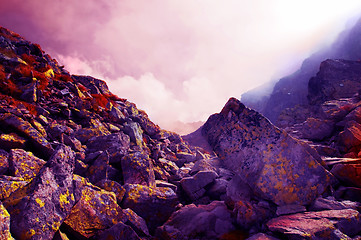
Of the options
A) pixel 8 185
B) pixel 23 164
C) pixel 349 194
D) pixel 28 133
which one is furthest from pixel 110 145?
pixel 349 194

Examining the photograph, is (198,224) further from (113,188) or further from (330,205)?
(330,205)

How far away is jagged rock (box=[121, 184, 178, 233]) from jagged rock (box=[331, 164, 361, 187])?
7.03 meters

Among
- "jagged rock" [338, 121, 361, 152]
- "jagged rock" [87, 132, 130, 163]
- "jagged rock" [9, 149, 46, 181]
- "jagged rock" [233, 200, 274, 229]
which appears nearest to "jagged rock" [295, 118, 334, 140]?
"jagged rock" [338, 121, 361, 152]

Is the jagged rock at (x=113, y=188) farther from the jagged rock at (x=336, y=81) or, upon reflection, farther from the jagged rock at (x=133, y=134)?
the jagged rock at (x=336, y=81)

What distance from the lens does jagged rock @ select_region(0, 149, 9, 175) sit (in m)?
6.40

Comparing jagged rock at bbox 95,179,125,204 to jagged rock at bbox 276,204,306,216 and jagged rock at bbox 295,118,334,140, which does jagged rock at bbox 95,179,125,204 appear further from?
jagged rock at bbox 295,118,334,140

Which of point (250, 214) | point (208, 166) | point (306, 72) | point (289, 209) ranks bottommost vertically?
point (289, 209)

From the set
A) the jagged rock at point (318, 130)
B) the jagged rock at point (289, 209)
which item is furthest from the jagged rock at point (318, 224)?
the jagged rock at point (318, 130)

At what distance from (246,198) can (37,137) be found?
384 inches

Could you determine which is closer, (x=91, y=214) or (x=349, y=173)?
(x=91, y=214)

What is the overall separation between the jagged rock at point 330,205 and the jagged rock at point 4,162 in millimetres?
10776

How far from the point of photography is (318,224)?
524cm

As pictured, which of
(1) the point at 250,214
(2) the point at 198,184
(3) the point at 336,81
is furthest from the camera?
(3) the point at 336,81

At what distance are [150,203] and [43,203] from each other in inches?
148
